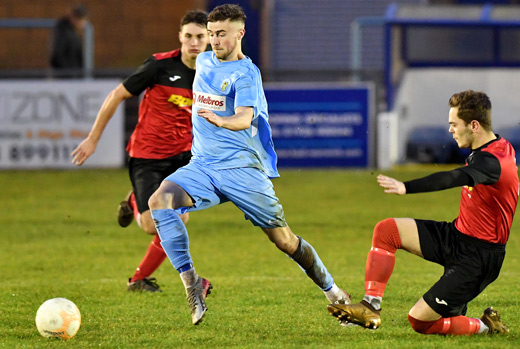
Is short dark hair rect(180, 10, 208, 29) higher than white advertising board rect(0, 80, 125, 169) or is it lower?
higher

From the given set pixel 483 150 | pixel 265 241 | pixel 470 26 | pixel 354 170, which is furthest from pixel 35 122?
pixel 483 150

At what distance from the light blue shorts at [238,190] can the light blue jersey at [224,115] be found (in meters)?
0.06

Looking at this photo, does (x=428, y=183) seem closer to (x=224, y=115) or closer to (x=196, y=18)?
(x=224, y=115)

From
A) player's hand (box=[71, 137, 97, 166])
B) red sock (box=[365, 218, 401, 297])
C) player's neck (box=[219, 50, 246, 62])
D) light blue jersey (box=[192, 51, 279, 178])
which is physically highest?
player's neck (box=[219, 50, 246, 62])

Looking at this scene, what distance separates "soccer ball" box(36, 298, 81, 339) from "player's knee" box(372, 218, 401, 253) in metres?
1.87

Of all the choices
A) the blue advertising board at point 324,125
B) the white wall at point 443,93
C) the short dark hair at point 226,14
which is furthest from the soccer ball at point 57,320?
the white wall at point 443,93

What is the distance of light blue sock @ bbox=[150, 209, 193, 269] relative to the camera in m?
5.88

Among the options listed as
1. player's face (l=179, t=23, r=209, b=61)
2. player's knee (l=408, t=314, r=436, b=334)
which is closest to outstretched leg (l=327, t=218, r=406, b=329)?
player's knee (l=408, t=314, r=436, b=334)

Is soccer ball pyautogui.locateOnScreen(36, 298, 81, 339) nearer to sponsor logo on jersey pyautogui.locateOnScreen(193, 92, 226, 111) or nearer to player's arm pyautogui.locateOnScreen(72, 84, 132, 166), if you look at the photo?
sponsor logo on jersey pyautogui.locateOnScreen(193, 92, 226, 111)

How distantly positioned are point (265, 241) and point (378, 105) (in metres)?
7.02

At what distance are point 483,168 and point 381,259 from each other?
32.7 inches

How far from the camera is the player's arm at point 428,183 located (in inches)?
201

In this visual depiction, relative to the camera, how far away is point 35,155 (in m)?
16.4

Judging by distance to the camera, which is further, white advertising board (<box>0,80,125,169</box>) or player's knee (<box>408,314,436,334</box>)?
white advertising board (<box>0,80,125,169</box>)
